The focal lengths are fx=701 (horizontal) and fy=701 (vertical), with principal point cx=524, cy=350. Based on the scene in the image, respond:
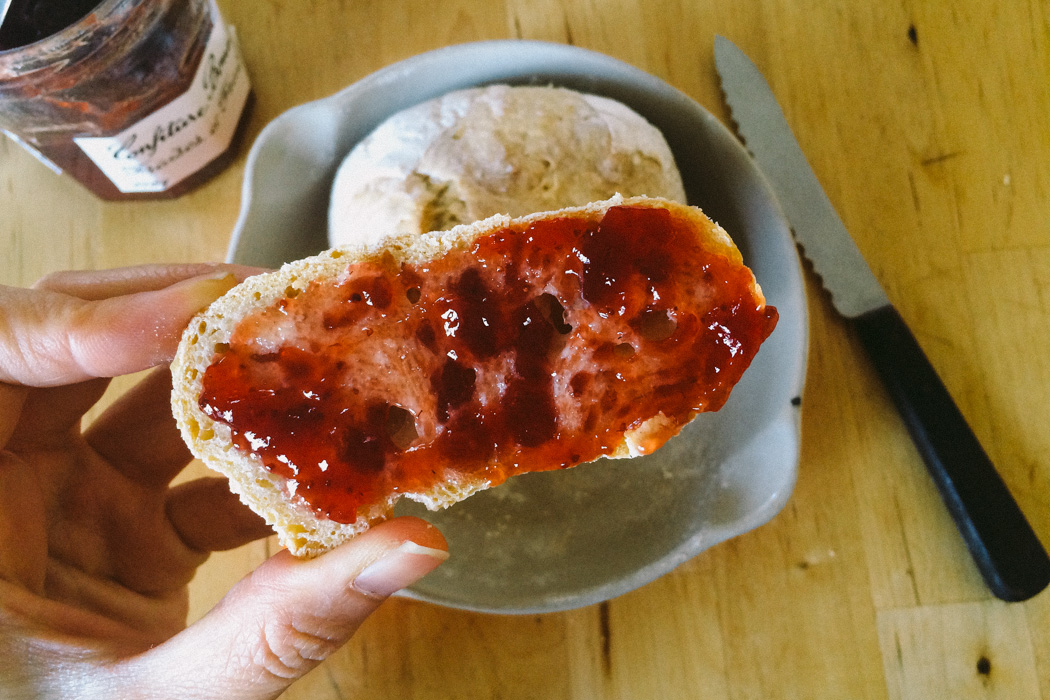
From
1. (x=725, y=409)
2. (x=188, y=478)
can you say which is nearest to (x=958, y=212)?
(x=725, y=409)

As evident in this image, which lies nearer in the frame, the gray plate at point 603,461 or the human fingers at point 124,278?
the human fingers at point 124,278

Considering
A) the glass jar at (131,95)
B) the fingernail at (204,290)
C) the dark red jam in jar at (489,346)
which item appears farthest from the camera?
the glass jar at (131,95)

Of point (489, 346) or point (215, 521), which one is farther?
point (215, 521)

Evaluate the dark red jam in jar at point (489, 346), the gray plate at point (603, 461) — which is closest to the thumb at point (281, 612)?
the dark red jam in jar at point (489, 346)

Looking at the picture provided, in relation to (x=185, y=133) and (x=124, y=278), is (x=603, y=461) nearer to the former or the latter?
(x=124, y=278)

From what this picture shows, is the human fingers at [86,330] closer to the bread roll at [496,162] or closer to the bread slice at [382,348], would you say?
the bread slice at [382,348]

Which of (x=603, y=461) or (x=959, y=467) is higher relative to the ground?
(x=603, y=461)

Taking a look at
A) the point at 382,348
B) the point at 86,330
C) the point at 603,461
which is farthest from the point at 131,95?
the point at 603,461

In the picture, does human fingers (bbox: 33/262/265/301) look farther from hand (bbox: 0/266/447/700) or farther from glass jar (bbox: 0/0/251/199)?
glass jar (bbox: 0/0/251/199)
